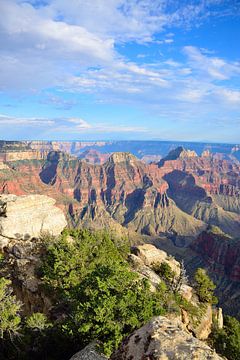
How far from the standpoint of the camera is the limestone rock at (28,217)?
5472 centimetres

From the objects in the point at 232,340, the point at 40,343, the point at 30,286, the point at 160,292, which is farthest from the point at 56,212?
the point at 232,340

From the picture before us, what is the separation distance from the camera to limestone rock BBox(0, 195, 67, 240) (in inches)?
2154

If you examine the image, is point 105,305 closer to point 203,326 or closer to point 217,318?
point 203,326

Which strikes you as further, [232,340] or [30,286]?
[232,340]

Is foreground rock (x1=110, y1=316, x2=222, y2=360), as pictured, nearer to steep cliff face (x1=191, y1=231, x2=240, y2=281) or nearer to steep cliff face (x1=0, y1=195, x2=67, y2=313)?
steep cliff face (x1=0, y1=195, x2=67, y2=313)

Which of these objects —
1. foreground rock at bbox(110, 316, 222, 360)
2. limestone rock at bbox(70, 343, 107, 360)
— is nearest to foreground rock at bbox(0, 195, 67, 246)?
limestone rock at bbox(70, 343, 107, 360)

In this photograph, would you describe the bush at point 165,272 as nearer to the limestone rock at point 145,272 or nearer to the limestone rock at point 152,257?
the limestone rock at point 145,272

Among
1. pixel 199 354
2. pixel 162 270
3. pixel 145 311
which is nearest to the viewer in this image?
pixel 199 354

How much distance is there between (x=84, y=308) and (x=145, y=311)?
5.47 metres

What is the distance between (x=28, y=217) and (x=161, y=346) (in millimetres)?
40658

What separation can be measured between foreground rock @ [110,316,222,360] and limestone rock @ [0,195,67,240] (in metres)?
35.0

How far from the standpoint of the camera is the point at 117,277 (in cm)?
3225

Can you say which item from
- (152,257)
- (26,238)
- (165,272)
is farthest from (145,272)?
(26,238)

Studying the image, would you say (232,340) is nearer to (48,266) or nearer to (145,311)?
(145,311)
